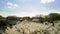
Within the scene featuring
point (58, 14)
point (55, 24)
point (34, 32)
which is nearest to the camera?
point (34, 32)

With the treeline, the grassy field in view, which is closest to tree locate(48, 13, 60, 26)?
the treeline

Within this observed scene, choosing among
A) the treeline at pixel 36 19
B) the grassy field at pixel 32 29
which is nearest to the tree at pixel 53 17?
the treeline at pixel 36 19

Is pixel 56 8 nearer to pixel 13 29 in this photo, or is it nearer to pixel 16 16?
pixel 16 16

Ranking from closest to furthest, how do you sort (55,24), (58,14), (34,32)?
(34,32), (55,24), (58,14)

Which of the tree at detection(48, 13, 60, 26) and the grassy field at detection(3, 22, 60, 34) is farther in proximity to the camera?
the tree at detection(48, 13, 60, 26)

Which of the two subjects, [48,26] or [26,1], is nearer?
[48,26]

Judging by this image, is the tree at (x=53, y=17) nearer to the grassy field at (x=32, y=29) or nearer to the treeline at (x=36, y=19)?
the treeline at (x=36, y=19)

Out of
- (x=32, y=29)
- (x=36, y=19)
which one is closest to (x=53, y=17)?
(x=36, y=19)

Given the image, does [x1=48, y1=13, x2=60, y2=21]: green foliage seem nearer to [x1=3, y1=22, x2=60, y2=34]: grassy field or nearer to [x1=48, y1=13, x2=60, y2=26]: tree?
[x1=48, y1=13, x2=60, y2=26]: tree

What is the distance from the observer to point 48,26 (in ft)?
8.13

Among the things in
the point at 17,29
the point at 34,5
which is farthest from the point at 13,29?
the point at 34,5

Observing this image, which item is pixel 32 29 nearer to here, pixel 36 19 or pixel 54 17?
pixel 36 19

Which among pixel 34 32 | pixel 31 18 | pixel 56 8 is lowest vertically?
pixel 34 32

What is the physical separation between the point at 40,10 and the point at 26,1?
0.34 m
